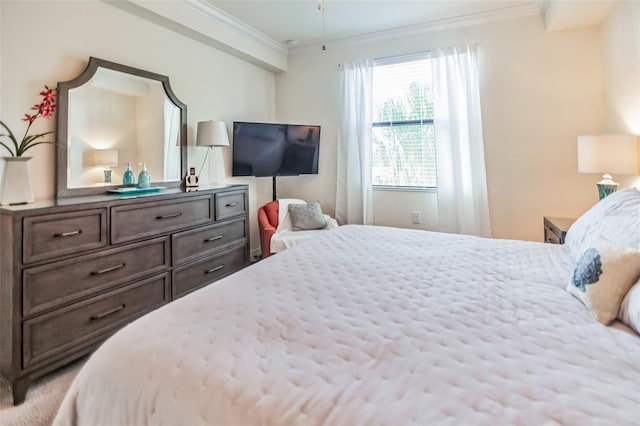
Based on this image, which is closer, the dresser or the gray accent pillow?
the dresser

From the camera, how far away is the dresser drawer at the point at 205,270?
8.71ft

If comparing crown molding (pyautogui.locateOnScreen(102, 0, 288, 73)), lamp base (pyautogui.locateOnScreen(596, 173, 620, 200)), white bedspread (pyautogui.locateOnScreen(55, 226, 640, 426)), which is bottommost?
white bedspread (pyautogui.locateOnScreen(55, 226, 640, 426))

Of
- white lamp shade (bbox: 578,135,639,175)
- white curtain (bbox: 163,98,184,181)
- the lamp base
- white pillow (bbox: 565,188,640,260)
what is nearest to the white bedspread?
white pillow (bbox: 565,188,640,260)

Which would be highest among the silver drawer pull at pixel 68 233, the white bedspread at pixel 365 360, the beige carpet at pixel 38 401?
the silver drawer pull at pixel 68 233

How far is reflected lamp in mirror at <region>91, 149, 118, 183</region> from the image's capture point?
2.48 meters

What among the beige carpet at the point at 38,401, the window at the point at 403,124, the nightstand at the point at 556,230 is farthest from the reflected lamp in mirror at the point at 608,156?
the beige carpet at the point at 38,401

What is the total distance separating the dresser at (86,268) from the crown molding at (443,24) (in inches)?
101

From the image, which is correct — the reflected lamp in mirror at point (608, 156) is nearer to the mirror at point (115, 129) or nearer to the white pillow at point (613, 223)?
the white pillow at point (613, 223)

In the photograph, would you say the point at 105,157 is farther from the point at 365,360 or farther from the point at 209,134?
the point at 365,360

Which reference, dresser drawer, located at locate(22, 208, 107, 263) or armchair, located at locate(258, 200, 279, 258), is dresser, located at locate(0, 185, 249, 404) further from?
armchair, located at locate(258, 200, 279, 258)

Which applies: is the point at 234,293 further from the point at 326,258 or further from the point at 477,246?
the point at 477,246

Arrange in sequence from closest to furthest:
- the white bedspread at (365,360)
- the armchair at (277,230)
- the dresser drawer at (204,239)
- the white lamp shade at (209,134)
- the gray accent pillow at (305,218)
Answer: the white bedspread at (365,360) → the dresser drawer at (204,239) → the white lamp shade at (209,134) → the armchair at (277,230) → the gray accent pillow at (305,218)

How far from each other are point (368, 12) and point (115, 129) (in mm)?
2588

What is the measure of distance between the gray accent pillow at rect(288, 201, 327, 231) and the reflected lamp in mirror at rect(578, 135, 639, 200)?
236cm
